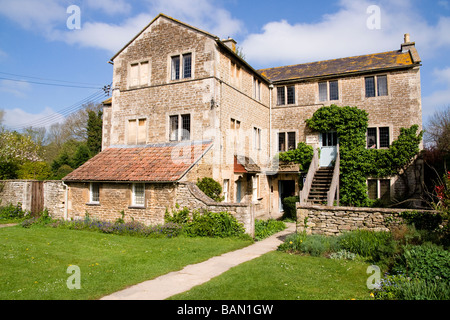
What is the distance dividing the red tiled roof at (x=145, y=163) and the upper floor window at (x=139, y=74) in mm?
3985

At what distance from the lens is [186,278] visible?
7859 millimetres

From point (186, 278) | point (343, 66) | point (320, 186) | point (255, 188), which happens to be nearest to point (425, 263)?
point (186, 278)

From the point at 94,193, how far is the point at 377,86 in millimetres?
18373

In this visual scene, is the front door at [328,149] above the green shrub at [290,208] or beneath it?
above

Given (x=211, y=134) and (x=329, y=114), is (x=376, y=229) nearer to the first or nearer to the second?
(x=211, y=134)

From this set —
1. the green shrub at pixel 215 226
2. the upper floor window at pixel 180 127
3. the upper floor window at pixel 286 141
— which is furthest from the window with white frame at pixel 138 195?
the upper floor window at pixel 286 141

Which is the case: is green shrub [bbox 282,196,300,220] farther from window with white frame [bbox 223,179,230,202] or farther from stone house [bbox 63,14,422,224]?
window with white frame [bbox 223,179,230,202]

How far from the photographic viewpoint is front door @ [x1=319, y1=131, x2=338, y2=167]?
830 inches

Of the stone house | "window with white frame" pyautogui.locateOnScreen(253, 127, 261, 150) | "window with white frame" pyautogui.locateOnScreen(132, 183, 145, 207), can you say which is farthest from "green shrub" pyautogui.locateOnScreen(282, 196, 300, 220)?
"window with white frame" pyautogui.locateOnScreen(132, 183, 145, 207)

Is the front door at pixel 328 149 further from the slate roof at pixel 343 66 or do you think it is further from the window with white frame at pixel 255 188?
the window with white frame at pixel 255 188

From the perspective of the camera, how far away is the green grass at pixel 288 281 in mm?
6566
